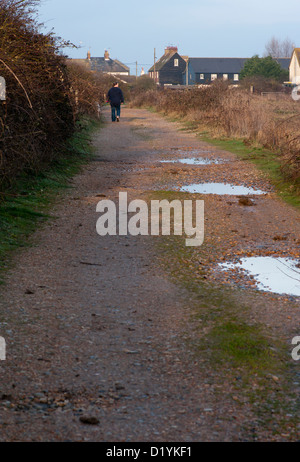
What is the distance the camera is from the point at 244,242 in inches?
310

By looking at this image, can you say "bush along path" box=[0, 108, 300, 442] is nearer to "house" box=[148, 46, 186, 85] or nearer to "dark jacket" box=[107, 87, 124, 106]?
"dark jacket" box=[107, 87, 124, 106]

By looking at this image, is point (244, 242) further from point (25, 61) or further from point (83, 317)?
point (25, 61)

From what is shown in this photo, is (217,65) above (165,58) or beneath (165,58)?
beneath

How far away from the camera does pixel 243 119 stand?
2145 centimetres

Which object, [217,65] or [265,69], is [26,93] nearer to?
[265,69]

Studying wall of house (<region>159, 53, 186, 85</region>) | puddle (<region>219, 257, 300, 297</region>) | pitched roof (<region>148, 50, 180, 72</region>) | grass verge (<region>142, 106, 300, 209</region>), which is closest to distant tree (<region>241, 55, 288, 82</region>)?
wall of house (<region>159, 53, 186, 85</region>)

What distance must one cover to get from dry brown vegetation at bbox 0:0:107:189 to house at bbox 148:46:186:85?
91032 millimetres

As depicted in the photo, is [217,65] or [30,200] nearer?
[30,200]

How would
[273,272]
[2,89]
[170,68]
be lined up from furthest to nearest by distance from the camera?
[170,68], [2,89], [273,272]

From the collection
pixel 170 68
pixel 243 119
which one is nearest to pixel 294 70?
pixel 170 68

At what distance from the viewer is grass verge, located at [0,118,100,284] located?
7.69m

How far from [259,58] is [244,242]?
72.7 meters

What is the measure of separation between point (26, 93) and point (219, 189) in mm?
4783
